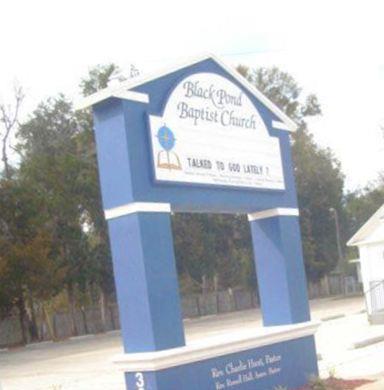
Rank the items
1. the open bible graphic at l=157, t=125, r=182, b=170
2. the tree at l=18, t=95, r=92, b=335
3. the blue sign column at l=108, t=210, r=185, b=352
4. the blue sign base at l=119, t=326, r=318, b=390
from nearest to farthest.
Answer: the blue sign base at l=119, t=326, r=318, b=390 → the blue sign column at l=108, t=210, r=185, b=352 → the open bible graphic at l=157, t=125, r=182, b=170 → the tree at l=18, t=95, r=92, b=335

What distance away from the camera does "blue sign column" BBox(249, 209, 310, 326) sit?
12711 millimetres

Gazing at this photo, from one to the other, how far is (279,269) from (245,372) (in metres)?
2.09

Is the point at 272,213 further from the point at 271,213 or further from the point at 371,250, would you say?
the point at 371,250

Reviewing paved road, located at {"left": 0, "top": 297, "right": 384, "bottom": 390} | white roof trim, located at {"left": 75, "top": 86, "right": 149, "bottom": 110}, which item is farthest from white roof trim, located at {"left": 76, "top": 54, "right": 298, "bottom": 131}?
paved road, located at {"left": 0, "top": 297, "right": 384, "bottom": 390}

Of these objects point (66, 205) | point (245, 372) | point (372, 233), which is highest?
point (66, 205)

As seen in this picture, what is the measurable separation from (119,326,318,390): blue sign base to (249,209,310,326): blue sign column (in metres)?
0.54

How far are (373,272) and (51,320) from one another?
23973mm

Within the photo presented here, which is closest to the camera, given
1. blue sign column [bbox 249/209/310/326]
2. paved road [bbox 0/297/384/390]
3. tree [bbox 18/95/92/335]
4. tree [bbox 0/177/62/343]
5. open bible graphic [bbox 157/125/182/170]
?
open bible graphic [bbox 157/125/182/170]

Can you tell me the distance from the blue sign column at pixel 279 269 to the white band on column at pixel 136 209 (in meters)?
2.71

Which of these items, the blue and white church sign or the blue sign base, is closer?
the blue sign base

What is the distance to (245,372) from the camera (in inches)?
444

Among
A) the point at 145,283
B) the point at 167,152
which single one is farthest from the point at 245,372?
the point at 167,152

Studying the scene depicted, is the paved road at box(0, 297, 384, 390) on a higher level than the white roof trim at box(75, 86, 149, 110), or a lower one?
lower

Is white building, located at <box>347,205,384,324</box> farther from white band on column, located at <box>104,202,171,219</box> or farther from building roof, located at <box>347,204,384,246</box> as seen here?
white band on column, located at <box>104,202,171,219</box>
